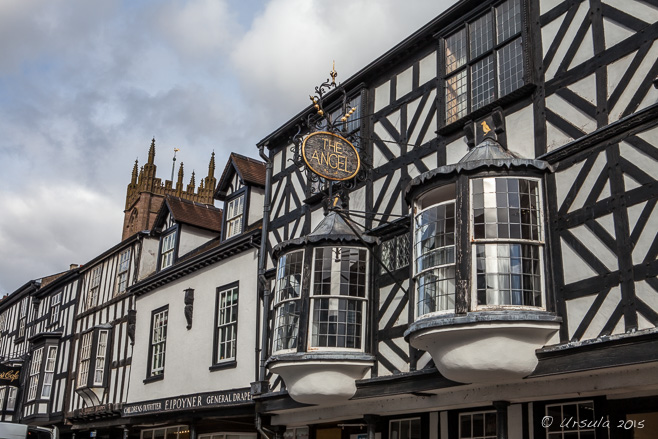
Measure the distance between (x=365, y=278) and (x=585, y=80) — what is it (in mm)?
5397

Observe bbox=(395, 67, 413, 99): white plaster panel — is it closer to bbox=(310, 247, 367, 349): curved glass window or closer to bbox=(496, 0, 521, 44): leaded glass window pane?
bbox=(496, 0, 521, 44): leaded glass window pane

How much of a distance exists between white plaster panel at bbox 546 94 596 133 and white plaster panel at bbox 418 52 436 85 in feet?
10.3

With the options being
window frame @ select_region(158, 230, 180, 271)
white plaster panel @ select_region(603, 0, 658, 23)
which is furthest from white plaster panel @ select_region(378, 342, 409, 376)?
window frame @ select_region(158, 230, 180, 271)

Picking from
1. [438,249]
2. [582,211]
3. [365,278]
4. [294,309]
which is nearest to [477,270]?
[438,249]

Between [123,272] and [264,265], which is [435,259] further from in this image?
[123,272]

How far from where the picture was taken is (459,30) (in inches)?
491

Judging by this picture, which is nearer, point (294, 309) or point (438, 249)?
point (438, 249)

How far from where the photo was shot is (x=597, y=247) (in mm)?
9039

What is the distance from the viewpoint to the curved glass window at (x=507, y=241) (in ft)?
30.7

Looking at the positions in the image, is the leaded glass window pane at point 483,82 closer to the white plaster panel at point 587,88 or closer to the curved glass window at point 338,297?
the white plaster panel at point 587,88

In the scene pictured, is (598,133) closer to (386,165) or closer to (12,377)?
(386,165)

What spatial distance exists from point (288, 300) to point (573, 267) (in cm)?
583

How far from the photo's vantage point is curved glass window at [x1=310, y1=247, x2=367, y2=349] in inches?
502

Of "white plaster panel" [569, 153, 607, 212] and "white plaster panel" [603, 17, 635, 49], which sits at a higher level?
"white plaster panel" [603, 17, 635, 49]
